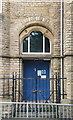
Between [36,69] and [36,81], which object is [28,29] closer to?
[36,69]

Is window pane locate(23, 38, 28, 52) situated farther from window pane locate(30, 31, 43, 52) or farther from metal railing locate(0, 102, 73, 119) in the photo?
metal railing locate(0, 102, 73, 119)

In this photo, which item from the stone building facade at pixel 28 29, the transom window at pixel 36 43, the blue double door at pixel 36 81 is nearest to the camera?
the stone building facade at pixel 28 29

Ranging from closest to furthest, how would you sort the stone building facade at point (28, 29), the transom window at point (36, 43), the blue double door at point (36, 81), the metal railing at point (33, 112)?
1. the metal railing at point (33, 112)
2. the stone building facade at point (28, 29)
3. the blue double door at point (36, 81)
4. the transom window at point (36, 43)

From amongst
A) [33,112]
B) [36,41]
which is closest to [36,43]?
[36,41]

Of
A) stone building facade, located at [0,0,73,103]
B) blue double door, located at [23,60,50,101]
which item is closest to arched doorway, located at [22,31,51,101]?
blue double door, located at [23,60,50,101]

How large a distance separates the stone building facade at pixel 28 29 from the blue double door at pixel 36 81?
12.6 inches

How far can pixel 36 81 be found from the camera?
7.64 m

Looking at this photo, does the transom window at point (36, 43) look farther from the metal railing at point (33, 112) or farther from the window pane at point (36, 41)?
the metal railing at point (33, 112)

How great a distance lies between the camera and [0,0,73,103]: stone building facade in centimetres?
736

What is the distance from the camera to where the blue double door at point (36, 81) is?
7582 millimetres

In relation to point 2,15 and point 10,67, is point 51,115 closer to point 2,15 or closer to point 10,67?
point 10,67

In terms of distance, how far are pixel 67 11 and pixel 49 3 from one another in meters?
1.17

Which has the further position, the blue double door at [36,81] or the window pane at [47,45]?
the window pane at [47,45]

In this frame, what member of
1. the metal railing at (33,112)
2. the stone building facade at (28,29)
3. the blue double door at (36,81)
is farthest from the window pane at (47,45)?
the metal railing at (33,112)
